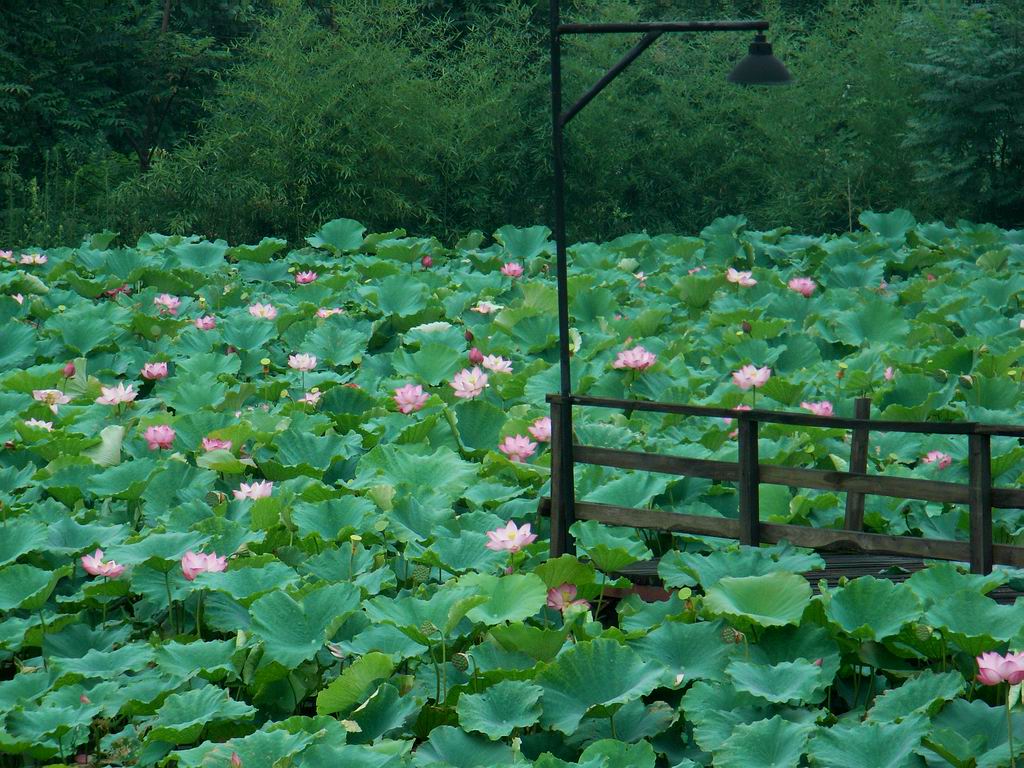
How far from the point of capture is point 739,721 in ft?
6.33

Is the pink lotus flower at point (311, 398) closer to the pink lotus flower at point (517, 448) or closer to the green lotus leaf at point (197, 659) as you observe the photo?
the pink lotus flower at point (517, 448)

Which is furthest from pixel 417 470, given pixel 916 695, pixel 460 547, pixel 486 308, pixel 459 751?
pixel 486 308

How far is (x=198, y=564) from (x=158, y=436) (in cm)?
89

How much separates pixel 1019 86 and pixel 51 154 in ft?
24.7

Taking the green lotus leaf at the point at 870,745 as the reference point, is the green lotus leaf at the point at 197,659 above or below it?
above

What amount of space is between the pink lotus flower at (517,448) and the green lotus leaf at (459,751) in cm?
119

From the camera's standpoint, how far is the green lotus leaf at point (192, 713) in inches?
76.4

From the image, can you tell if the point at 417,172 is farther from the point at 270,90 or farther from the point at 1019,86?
the point at 1019,86

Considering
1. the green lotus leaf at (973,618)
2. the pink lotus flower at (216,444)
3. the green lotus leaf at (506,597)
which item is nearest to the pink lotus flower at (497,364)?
the pink lotus flower at (216,444)

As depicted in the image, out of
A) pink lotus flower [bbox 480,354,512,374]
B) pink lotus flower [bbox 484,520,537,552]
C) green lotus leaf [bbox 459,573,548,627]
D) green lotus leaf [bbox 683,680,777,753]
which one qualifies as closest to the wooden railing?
pink lotus flower [bbox 484,520,537,552]

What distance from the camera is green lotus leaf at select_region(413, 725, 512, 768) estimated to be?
1891mm

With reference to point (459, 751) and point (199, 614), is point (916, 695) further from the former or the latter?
point (199, 614)

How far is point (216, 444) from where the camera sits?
3086 mm

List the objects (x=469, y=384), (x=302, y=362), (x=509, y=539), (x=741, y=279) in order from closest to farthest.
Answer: (x=509, y=539) < (x=469, y=384) < (x=302, y=362) < (x=741, y=279)
